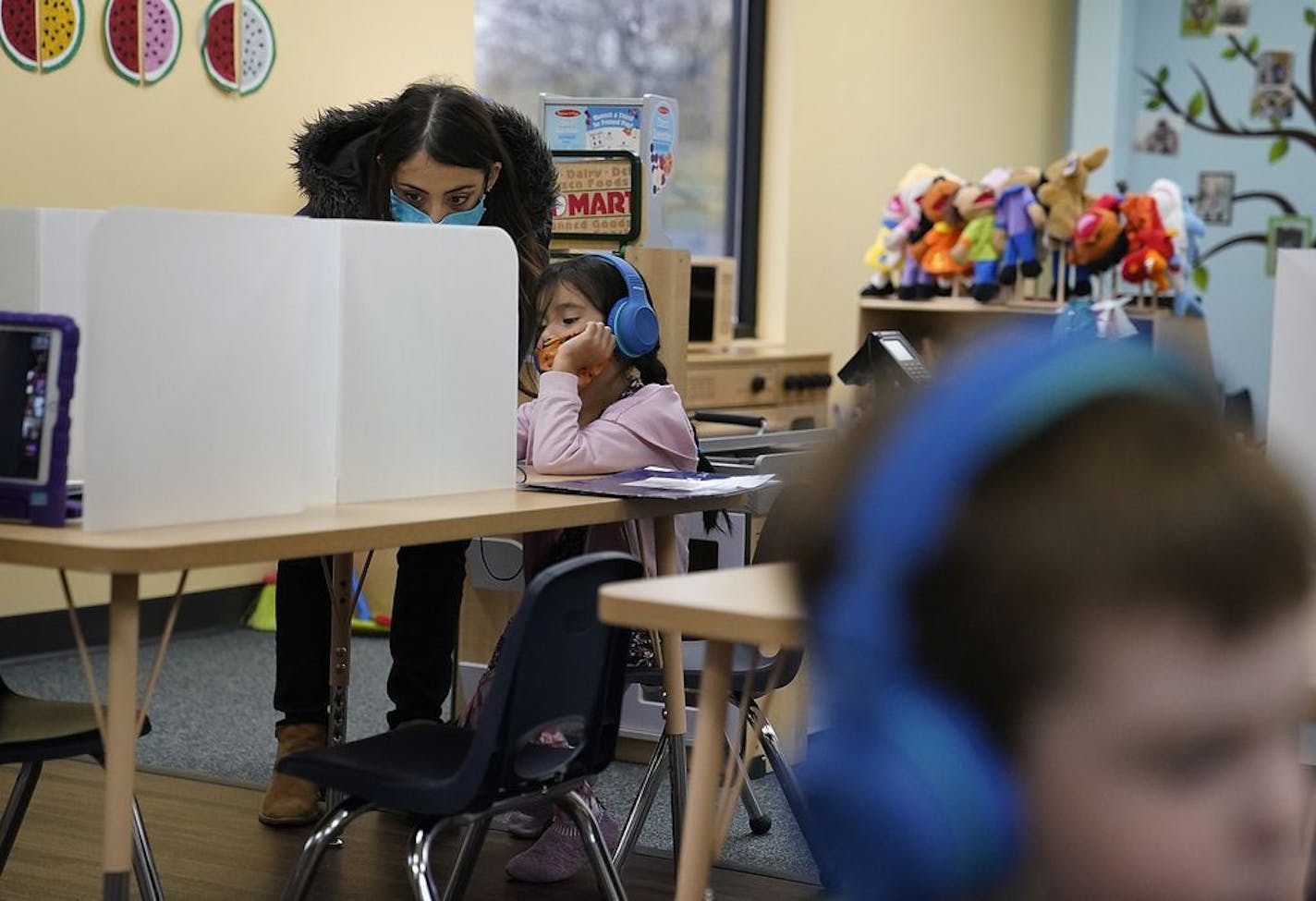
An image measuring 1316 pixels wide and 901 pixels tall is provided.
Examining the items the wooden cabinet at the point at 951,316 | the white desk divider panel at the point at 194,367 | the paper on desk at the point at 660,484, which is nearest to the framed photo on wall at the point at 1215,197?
the wooden cabinet at the point at 951,316

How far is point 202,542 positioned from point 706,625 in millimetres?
559

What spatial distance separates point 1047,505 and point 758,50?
6758 mm

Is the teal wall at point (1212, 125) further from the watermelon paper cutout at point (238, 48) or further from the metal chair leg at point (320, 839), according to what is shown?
the metal chair leg at point (320, 839)

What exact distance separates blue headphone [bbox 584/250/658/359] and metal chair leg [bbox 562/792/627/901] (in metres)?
0.81

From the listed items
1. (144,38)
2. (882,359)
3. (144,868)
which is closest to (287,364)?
(144,868)

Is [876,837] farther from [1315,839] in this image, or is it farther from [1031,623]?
[1315,839]

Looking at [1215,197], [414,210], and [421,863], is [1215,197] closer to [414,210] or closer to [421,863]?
[414,210]

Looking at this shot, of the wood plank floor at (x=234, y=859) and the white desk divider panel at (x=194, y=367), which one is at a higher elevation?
the white desk divider panel at (x=194, y=367)

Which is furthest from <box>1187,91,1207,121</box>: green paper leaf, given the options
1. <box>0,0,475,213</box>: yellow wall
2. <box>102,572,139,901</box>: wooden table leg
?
<box>102,572,139,901</box>: wooden table leg

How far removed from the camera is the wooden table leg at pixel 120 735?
1.78 metres

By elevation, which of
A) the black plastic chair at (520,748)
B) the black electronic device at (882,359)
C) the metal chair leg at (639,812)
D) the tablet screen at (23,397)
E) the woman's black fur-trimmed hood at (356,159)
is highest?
the woman's black fur-trimmed hood at (356,159)

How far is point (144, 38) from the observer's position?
4598 millimetres

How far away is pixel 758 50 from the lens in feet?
22.8

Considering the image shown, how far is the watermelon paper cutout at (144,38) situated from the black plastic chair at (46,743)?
2.68 meters
